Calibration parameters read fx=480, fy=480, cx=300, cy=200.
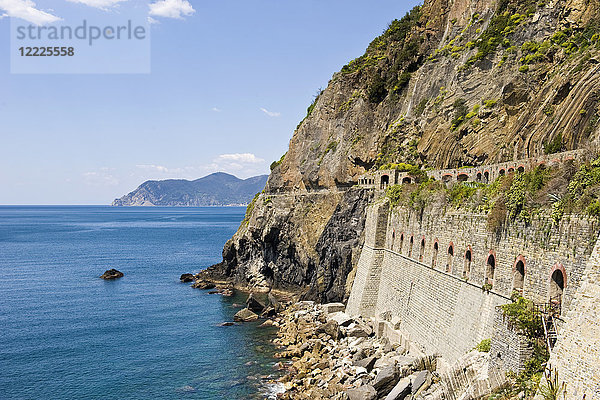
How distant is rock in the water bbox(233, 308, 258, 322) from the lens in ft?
169

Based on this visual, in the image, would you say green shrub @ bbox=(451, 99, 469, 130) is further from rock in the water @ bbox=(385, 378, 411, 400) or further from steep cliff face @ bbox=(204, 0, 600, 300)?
rock in the water @ bbox=(385, 378, 411, 400)

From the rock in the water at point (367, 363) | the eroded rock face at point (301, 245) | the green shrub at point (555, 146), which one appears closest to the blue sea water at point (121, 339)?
the eroded rock face at point (301, 245)

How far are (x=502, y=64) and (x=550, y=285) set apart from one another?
3561cm

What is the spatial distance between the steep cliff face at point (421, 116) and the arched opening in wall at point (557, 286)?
60.3 feet

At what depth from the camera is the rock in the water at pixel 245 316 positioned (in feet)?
169

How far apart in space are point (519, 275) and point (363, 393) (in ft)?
36.9

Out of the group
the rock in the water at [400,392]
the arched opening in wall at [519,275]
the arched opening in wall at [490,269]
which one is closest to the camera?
the arched opening in wall at [519,275]

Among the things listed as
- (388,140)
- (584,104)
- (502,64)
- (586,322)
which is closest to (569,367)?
(586,322)

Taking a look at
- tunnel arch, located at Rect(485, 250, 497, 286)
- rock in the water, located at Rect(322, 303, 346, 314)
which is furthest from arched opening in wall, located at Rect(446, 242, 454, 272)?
rock in the water, located at Rect(322, 303, 346, 314)

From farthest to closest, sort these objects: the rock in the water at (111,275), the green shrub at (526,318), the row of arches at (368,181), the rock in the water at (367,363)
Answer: the rock in the water at (111,275) → the row of arches at (368,181) → the rock in the water at (367,363) → the green shrub at (526,318)

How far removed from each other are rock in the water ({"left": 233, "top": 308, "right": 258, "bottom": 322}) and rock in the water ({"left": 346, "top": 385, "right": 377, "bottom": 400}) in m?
25.1

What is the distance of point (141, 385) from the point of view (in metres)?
35.1

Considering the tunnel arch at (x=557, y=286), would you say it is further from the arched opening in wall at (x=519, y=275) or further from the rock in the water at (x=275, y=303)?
the rock in the water at (x=275, y=303)

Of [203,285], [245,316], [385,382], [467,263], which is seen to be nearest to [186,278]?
[203,285]
